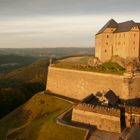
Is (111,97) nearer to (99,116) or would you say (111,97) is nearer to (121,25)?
(99,116)

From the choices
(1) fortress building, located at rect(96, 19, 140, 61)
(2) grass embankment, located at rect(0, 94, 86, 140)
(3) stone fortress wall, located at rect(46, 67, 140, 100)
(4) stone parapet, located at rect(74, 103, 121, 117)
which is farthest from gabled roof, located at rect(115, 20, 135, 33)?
(4) stone parapet, located at rect(74, 103, 121, 117)

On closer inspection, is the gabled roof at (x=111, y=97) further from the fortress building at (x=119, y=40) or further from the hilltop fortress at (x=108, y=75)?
the fortress building at (x=119, y=40)

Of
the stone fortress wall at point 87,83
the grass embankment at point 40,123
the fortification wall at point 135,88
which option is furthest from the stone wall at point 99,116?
the fortification wall at point 135,88

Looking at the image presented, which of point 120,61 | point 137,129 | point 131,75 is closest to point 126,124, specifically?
point 137,129

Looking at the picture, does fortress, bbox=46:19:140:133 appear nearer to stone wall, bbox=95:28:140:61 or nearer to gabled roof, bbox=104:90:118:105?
stone wall, bbox=95:28:140:61

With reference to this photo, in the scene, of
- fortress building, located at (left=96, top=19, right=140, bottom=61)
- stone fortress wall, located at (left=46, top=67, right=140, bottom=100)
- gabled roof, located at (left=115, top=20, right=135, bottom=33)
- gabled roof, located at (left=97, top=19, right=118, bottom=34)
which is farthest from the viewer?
gabled roof, located at (left=97, top=19, right=118, bottom=34)

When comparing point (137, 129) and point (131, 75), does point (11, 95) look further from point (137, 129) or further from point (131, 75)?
point (137, 129)
